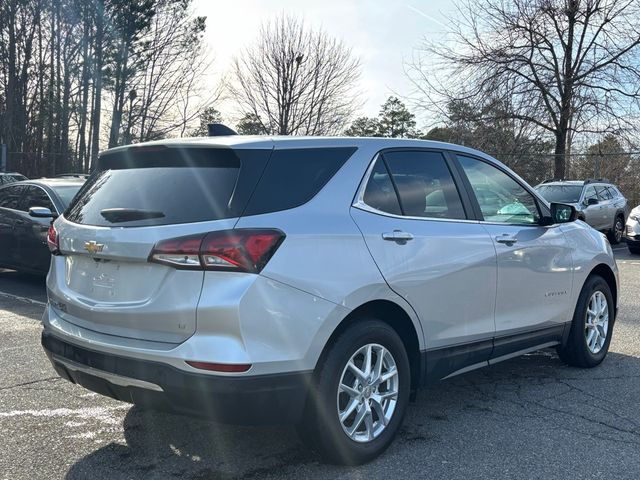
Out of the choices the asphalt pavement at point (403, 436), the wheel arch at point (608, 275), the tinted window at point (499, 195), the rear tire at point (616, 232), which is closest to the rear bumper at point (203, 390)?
the asphalt pavement at point (403, 436)

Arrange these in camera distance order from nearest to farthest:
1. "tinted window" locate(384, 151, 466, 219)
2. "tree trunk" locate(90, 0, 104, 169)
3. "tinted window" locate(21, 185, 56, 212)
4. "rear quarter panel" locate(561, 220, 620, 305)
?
"tinted window" locate(384, 151, 466, 219) < "rear quarter panel" locate(561, 220, 620, 305) < "tinted window" locate(21, 185, 56, 212) < "tree trunk" locate(90, 0, 104, 169)

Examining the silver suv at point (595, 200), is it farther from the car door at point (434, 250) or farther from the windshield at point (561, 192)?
the car door at point (434, 250)

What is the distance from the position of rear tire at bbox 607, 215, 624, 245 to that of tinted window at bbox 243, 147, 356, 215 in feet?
52.4

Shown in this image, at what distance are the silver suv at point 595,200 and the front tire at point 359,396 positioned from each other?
1336cm

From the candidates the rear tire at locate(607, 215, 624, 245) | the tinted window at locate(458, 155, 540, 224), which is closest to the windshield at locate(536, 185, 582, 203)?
the rear tire at locate(607, 215, 624, 245)

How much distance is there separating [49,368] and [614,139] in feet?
71.0

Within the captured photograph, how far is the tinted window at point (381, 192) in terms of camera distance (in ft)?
12.2

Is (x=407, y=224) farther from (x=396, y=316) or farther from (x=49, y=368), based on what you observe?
(x=49, y=368)

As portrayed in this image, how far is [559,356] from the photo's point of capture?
561cm

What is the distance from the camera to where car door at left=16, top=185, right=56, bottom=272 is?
859 cm

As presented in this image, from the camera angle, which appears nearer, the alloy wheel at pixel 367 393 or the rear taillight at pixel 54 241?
the alloy wheel at pixel 367 393

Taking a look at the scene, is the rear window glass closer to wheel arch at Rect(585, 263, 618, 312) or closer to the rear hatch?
the rear hatch

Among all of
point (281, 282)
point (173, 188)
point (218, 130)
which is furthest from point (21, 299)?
point (281, 282)

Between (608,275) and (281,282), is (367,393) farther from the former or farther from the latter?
(608,275)
